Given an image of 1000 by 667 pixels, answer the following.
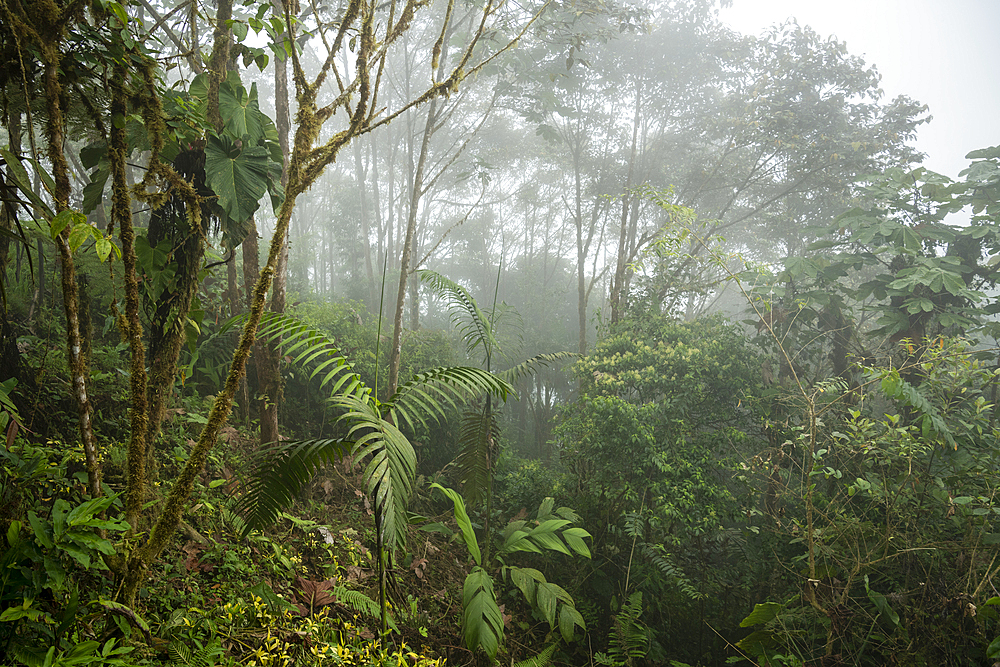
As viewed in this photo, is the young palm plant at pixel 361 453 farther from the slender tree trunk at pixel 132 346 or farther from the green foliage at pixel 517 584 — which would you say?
the green foliage at pixel 517 584

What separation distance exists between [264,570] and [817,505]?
13.4ft

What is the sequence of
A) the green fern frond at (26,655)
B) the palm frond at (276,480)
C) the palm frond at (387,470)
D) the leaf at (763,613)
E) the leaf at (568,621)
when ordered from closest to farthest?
the green fern frond at (26,655) → the palm frond at (387,470) → the palm frond at (276,480) → the leaf at (763,613) → the leaf at (568,621)

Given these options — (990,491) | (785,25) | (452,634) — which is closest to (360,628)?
(452,634)

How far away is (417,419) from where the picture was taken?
104 inches

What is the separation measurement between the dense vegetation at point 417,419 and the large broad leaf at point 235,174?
0.02m

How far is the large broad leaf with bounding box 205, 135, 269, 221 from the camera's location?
6.91 ft

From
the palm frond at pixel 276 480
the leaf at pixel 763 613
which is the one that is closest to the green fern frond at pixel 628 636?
the leaf at pixel 763 613

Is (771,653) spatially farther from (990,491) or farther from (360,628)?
(360,628)

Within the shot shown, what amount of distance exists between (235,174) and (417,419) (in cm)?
155

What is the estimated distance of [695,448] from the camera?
4258mm

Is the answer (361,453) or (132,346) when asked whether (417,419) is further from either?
(132,346)

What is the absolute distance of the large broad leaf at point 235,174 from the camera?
211 cm

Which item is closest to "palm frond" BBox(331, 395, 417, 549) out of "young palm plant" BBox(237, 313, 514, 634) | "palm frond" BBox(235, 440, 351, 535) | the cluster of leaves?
"young palm plant" BBox(237, 313, 514, 634)

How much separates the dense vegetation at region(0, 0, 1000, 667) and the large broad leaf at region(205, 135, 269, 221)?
0.02 m
